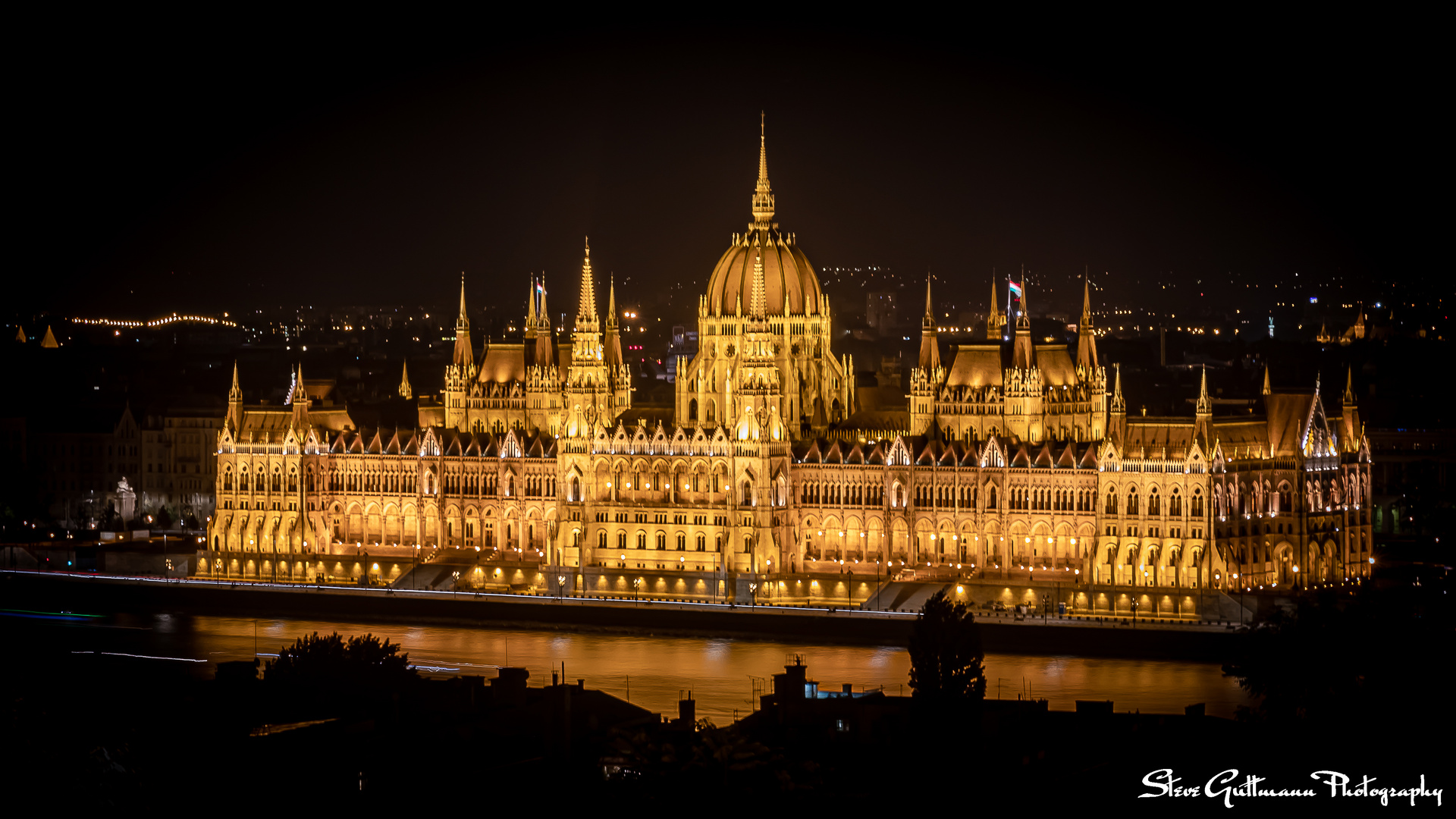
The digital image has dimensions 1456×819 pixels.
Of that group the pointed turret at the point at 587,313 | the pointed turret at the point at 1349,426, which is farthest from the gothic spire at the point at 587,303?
the pointed turret at the point at 1349,426

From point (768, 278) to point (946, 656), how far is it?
5646cm

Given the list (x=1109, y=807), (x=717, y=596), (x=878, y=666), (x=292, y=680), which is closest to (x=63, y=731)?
(x=292, y=680)

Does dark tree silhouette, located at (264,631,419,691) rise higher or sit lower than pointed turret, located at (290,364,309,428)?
lower

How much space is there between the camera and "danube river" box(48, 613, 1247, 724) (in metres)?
108

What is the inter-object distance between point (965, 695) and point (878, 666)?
2925cm

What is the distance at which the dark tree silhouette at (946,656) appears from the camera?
88938 mm

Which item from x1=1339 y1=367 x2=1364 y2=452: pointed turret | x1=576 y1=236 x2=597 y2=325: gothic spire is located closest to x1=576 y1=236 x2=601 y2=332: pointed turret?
x1=576 y1=236 x2=597 y2=325: gothic spire

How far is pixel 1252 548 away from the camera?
127062 millimetres

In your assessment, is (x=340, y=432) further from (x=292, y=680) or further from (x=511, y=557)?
(x=292, y=680)

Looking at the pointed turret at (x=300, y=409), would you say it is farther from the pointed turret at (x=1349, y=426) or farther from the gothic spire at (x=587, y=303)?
the pointed turret at (x=1349, y=426)

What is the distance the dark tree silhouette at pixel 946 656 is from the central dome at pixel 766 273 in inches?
2052

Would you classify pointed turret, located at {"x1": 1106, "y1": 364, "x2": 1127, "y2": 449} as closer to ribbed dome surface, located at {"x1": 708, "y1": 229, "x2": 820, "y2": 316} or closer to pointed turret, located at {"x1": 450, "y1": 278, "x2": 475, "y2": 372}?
ribbed dome surface, located at {"x1": 708, "y1": 229, "x2": 820, "y2": 316}

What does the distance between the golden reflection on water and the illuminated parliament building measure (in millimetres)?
6405

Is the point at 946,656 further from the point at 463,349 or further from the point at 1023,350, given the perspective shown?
the point at 463,349
